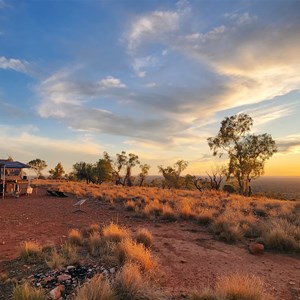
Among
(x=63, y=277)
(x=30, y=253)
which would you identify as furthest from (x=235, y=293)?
(x=30, y=253)

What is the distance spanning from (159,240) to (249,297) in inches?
207

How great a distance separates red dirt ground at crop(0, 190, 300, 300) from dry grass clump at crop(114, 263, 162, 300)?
2.14ft

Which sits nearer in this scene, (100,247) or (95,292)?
(95,292)

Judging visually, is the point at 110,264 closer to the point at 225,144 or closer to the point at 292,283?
the point at 292,283

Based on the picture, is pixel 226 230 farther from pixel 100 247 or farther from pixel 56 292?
pixel 56 292

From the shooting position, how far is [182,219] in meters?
15.4

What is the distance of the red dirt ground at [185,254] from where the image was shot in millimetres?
7020

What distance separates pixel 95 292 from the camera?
5.35m

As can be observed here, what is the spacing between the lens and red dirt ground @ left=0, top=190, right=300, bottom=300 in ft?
23.0

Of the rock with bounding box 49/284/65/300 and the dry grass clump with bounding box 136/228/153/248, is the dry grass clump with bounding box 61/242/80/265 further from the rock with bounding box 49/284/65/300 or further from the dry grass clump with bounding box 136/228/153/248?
the dry grass clump with bounding box 136/228/153/248

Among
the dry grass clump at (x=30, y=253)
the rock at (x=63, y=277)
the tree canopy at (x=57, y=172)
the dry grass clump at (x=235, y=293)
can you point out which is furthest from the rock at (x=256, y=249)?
the tree canopy at (x=57, y=172)

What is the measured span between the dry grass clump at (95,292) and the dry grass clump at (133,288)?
0.94 feet

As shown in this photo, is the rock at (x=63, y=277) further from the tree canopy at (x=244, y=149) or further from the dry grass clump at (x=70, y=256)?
the tree canopy at (x=244, y=149)

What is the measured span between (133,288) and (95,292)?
778 mm
